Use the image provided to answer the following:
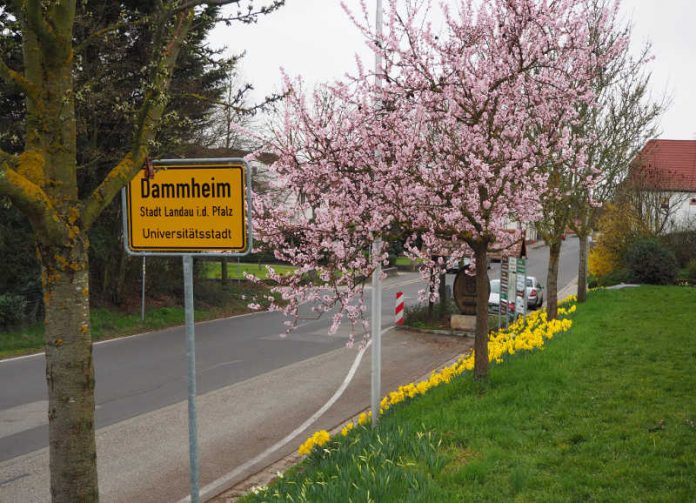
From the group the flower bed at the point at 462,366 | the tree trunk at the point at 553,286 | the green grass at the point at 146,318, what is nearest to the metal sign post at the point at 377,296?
the flower bed at the point at 462,366

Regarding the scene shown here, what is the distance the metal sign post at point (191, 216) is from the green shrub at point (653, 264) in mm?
25141

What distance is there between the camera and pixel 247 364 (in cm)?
1457

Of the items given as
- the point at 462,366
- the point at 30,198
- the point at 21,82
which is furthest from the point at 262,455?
the point at 21,82

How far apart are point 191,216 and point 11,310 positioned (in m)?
14.8

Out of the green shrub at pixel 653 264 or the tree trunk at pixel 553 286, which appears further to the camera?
the green shrub at pixel 653 264

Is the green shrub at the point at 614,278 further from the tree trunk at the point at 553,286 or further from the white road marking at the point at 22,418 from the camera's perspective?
the white road marking at the point at 22,418

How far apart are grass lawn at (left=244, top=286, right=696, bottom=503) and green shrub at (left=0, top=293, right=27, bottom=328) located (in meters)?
12.6

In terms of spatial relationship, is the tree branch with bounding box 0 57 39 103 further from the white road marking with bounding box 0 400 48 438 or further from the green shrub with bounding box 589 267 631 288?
the green shrub with bounding box 589 267 631 288

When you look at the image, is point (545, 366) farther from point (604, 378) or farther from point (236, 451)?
point (236, 451)

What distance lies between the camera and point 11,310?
16969mm

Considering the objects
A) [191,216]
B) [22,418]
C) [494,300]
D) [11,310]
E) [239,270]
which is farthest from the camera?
[239,270]

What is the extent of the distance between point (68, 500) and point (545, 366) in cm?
681

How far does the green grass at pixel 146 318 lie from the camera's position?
16.3 metres

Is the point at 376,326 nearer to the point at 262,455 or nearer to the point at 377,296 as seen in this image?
the point at 377,296
